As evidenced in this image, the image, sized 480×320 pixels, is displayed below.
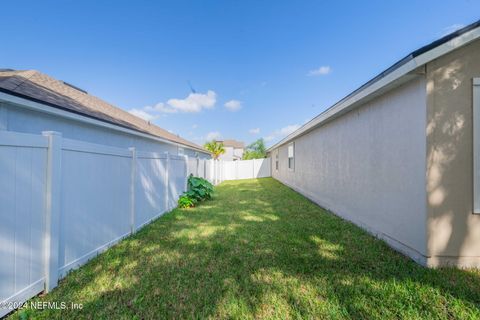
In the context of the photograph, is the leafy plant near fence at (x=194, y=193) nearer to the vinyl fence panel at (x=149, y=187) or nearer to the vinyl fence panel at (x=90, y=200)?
the vinyl fence panel at (x=149, y=187)

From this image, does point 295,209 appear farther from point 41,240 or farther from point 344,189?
point 41,240

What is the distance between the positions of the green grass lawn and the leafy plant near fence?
128 inches

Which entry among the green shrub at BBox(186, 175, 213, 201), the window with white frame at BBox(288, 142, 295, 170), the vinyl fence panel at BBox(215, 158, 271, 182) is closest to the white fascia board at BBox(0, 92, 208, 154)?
the green shrub at BBox(186, 175, 213, 201)

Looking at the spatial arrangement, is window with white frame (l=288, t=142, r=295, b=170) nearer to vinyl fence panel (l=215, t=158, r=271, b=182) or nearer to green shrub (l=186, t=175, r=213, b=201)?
green shrub (l=186, t=175, r=213, b=201)

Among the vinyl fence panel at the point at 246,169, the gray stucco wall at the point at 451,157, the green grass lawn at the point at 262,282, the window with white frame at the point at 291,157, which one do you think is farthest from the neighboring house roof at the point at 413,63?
the vinyl fence panel at the point at 246,169

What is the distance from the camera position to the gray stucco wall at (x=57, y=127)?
3.80 metres

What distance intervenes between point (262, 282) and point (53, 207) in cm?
260

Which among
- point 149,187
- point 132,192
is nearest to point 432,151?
point 132,192

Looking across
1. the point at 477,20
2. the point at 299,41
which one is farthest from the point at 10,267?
the point at 299,41

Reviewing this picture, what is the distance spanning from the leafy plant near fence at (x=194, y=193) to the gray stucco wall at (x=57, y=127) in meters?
2.39

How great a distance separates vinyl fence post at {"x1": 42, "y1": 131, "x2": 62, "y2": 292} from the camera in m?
2.57

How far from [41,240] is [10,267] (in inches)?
15.0

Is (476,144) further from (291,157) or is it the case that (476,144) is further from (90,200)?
(291,157)

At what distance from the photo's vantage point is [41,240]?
8.27ft
